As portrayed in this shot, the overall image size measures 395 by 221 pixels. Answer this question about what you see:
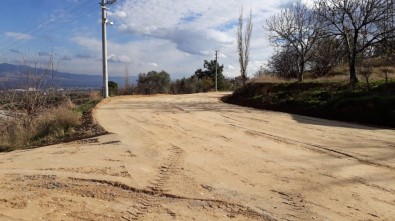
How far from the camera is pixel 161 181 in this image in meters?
6.63

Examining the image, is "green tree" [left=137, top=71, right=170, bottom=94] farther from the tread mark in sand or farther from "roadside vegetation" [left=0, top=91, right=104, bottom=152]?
the tread mark in sand

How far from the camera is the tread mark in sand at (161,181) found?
17.4 feet

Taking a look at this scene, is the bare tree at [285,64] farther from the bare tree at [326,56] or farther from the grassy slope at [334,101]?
the grassy slope at [334,101]

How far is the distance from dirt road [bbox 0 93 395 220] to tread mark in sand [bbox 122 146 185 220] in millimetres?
15

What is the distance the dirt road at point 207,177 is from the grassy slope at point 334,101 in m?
2.80

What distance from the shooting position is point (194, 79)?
163ft

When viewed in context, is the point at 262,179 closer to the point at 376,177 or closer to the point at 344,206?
the point at 344,206

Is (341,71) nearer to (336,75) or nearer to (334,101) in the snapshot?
(336,75)

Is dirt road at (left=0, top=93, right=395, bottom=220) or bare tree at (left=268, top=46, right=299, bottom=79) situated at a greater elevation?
bare tree at (left=268, top=46, right=299, bottom=79)

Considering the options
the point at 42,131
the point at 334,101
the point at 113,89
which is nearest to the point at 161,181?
the point at 42,131

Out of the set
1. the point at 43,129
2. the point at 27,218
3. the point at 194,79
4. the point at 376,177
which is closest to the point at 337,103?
the point at 376,177

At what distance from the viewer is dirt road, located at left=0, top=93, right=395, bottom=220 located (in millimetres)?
5328

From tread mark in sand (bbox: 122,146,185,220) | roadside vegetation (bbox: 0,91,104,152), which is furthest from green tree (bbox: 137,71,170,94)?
tread mark in sand (bbox: 122,146,185,220)

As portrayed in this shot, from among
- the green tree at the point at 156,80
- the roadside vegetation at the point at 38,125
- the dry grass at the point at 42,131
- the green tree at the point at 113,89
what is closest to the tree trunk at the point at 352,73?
the roadside vegetation at the point at 38,125
